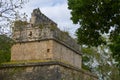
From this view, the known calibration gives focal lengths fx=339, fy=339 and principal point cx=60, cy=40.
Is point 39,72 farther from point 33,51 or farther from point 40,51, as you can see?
point 33,51

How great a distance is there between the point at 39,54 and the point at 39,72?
1.38 metres

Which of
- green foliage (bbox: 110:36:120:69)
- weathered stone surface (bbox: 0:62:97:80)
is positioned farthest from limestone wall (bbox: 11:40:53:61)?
green foliage (bbox: 110:36:120:69)

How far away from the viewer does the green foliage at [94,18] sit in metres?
10.6

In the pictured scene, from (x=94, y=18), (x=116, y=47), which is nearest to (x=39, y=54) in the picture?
(x=116, y=47)

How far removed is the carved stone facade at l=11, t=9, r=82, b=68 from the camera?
61.6 ft

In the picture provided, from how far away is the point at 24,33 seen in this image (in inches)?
759

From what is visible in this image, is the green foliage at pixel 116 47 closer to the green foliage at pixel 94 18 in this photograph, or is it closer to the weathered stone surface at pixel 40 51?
the green foliage at pixel 94 18

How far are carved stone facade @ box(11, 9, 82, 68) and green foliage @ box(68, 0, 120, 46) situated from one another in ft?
23.6

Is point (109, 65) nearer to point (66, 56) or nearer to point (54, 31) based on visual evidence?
point (66, 56)

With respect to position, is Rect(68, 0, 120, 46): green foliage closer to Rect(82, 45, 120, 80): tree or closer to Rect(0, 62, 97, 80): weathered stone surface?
Rect(0, 62, 97, 80): weathered stone surface

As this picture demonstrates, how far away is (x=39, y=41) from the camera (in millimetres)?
19125

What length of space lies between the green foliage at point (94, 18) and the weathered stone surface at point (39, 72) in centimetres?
642

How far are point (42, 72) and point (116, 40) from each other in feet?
23.8

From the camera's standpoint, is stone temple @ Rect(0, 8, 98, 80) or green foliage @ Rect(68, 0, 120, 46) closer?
green foliage @ Rect(68, 0, 120, 46)
